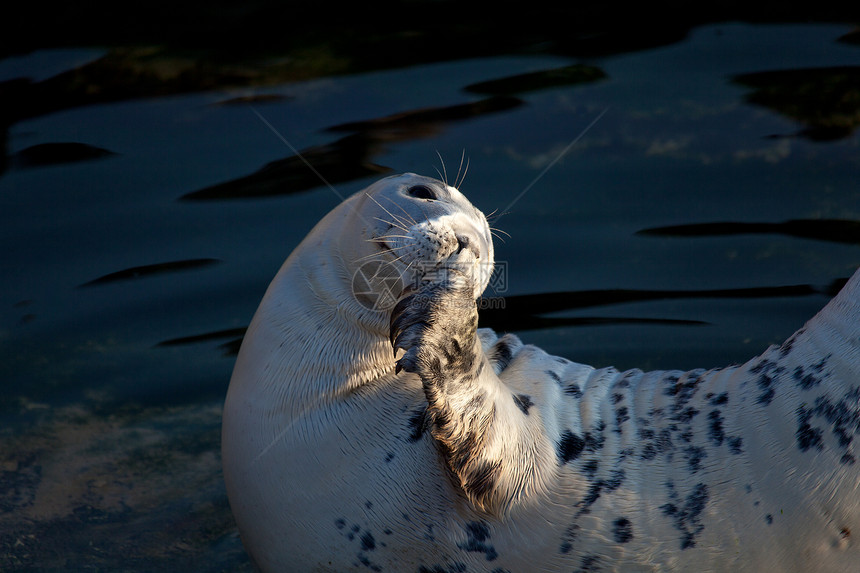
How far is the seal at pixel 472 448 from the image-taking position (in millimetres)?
2637

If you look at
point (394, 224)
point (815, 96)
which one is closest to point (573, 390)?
point (394, 224)

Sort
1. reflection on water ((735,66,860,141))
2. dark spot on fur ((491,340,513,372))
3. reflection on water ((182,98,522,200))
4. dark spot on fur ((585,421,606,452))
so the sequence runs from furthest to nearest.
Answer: reflection on water ((735,66,860,141)) → reflection on water ((182,98,522,200)) → dark spot on fur ((491,340,513,372)) → dark spot on fur ((585,421,606,452))

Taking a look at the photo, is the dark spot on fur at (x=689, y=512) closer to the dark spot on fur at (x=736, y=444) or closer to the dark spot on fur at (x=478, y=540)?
the dark spot on fur at (x=736, y=444)

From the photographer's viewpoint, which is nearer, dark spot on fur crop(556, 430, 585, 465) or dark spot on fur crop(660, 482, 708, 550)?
dark spot on fur crop(660, 482, 708, 550)

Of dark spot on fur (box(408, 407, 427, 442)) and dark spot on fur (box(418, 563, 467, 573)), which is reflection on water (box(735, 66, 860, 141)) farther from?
dark spot on fur (box(418, 563, 467, 573))

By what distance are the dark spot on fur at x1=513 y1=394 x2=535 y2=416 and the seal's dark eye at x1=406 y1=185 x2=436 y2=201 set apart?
691 millimetres

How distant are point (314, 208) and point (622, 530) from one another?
3003mm

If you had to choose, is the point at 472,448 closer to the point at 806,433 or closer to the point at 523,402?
the point at 523,402

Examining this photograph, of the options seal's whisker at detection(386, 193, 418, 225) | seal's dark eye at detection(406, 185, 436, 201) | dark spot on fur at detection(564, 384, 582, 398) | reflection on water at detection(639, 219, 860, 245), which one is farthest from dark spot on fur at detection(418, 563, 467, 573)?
reflection on water at detection(639, 219, 860, 245)

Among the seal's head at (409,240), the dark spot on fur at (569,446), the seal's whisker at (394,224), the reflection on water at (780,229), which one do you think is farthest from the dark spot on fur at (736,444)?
the reflection on water at (780,229)

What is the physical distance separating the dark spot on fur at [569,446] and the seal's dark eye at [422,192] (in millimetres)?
857

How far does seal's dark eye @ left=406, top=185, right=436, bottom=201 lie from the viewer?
9.76ft

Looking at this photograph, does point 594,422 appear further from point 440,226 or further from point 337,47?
point 337,47

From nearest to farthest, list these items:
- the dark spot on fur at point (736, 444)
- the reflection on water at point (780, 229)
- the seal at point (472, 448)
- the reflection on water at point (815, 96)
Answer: the seal at point (472, 448), the dark spot on fur at point (736, 444), the reflection on water at point (780, 229), the reflection on water at point (815, 96)
